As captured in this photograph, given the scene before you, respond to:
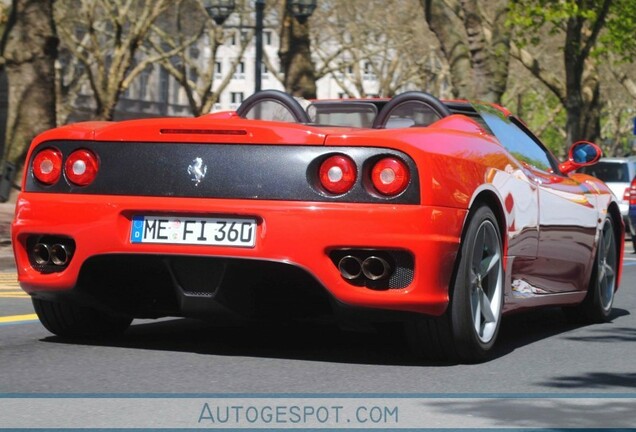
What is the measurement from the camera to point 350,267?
6.56 m

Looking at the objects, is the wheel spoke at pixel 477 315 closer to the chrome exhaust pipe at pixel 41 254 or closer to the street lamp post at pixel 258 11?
the chrome exhaust pipe at pixel 41 254

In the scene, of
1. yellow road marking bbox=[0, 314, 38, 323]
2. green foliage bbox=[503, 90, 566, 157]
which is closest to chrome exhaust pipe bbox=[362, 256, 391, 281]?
yellow road marking bbox=[0, 314, 38, 323]

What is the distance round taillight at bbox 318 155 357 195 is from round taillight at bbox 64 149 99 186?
1071 mm

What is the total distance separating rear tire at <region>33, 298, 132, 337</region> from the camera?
750 cm

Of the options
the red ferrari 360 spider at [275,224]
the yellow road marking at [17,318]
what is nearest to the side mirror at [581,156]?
the red ferrari 360 spider at [275,224]

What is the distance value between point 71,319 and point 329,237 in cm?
168

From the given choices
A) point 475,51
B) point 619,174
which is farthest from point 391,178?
point 619,174

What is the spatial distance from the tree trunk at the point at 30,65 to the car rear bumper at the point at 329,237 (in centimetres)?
1311

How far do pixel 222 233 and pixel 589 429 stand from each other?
200cm

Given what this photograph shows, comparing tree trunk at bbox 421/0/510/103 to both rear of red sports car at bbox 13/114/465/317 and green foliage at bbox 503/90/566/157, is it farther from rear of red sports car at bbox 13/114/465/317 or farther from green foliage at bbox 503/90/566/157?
green foliage at bbox 503/90/566/157

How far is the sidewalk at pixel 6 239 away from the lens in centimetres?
1381

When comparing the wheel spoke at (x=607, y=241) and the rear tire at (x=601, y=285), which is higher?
the wheel spoke at (x=607, y=241)

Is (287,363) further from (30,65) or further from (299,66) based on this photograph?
(299,66)

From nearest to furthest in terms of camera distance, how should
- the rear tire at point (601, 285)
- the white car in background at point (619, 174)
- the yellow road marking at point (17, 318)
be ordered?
1. the yellow road marking at point (17, 318)
2. the rear tire at point (601, 285)
3. the white car in background at point (619, 174)
